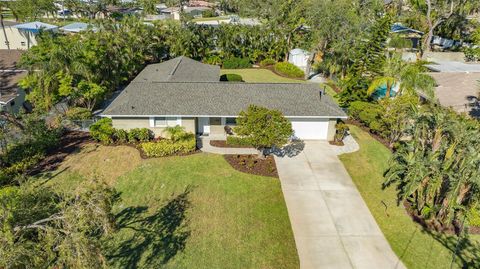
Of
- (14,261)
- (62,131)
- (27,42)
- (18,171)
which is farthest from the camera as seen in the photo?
(27,42)

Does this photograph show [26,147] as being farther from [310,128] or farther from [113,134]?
[310,128]

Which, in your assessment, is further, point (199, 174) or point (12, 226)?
point (199, 174)

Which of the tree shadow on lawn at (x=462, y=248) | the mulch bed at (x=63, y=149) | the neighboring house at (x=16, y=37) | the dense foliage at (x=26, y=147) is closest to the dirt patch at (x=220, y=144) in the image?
the mulch bed at (x=63, y=149)

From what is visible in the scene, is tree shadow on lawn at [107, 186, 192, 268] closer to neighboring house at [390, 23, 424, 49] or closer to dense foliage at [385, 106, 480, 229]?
dense foliage at [385, 106, 480, 229]

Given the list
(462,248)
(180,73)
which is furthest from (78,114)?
(462,248)

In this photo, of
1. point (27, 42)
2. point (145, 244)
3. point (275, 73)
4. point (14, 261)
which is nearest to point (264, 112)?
point (145, 244)

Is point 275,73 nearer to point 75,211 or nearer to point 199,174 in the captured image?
point 199,174
